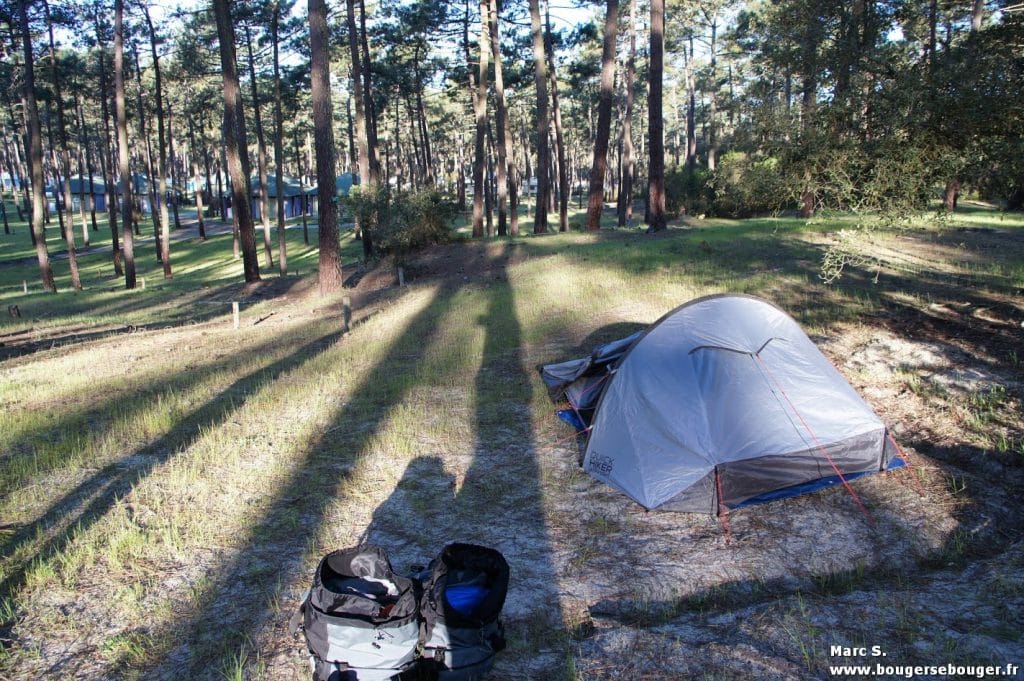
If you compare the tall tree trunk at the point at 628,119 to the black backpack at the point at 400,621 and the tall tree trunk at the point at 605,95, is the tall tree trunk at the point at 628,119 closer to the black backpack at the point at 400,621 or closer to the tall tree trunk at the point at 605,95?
the tall tree trunk at the point at 605,95

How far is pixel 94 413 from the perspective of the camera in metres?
9.71

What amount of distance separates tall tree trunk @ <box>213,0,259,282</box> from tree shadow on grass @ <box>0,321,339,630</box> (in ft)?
49.8

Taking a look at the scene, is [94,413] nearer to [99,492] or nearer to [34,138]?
[99,492]

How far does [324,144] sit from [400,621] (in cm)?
1707

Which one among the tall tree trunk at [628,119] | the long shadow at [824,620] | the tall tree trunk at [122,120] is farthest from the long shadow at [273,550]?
the tall tree trunk at [628,119]

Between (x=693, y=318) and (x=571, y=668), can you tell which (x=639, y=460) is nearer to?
(x=693, y=318)

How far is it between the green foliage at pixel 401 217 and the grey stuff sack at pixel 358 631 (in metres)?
19.7

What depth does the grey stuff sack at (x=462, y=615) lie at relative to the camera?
174 inches

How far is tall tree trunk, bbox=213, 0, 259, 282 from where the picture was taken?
71.7 feet

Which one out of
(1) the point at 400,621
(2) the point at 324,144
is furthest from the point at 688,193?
(1) the point at 400,621

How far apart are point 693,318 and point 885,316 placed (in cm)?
570

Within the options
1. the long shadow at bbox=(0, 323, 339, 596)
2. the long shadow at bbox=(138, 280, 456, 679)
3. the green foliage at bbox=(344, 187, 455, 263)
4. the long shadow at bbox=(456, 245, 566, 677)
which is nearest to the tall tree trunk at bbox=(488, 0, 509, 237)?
the green foliage at bbox=(344, 187, 455, 263)

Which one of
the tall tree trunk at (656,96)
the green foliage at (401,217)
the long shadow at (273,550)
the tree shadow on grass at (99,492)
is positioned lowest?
the long shadow at (273,550)

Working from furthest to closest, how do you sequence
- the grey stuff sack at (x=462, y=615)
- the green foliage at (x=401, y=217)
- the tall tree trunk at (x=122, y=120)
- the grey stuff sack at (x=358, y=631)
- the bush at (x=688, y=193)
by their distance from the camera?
the bush at (x=688, y=193), the tall tree trunk at (x=122, y=120), the green foliage at (x=401, y=217), the grey stuff sack at (x=462, y=615), the grey stuff sack at (x=358, y=631)
